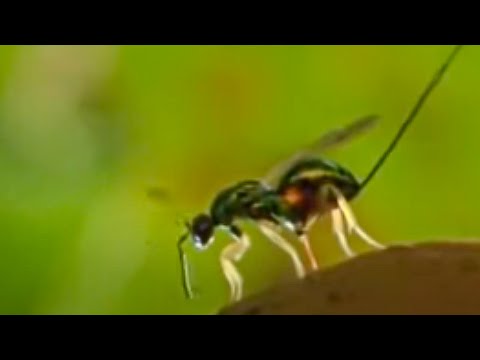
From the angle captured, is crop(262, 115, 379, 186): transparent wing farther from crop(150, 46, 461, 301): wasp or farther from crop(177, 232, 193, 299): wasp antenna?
crop(177, 232, 193, 299): wasp antenna

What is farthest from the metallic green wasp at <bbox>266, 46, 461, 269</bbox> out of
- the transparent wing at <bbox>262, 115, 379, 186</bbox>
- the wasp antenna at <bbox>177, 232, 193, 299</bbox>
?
the wasp antenna at <bbox>177, 232, 193, 299</bbox>

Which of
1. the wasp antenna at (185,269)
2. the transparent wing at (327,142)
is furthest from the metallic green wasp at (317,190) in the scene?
the wasp antenna at (185,269)

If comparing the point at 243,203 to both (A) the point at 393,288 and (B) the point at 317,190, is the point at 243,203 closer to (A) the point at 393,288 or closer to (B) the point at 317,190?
(B) the point at 317,190

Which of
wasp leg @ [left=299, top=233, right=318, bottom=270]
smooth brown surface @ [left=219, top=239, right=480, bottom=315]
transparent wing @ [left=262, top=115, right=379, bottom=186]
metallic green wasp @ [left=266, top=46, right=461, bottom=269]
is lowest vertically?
smooth brown surface @ [left=219, top=239, right=480, bottom=315]

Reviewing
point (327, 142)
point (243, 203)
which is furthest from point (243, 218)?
point (327, 142)

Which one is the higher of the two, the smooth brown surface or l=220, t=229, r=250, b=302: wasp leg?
l=220, t=229, r=250, b=302: wasp leg

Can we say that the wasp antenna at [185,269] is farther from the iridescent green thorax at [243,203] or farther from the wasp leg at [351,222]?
the wasp leg at [351,222]
